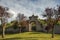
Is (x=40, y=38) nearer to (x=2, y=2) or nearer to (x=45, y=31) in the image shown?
(x=45, y=31)

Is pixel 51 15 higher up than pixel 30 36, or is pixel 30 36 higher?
pixel 51 15

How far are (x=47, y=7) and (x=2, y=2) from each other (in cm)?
141

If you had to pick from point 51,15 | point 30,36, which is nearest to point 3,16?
point 30,36

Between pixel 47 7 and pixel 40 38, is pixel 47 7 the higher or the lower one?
the higher one

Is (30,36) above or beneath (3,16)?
beneath

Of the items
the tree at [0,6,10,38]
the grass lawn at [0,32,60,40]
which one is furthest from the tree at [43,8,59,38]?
the tree at [0,6,10,38]

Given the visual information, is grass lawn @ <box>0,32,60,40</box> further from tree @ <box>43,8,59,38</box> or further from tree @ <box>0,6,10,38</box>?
tree @ <box>43,8,59,38</box>

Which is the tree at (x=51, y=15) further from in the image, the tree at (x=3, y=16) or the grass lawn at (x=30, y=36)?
the tree at (x=3, y=16)

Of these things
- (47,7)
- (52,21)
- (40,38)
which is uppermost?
(47,7)

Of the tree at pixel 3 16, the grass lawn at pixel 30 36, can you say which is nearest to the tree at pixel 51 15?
the grass lawn at pixel 30 36

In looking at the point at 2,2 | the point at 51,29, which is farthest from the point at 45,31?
the point at 2,2

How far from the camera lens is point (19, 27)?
6.40m

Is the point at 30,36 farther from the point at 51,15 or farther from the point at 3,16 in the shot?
the point at 3,16

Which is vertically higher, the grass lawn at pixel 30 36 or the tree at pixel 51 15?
the tree at pixel 51 15
